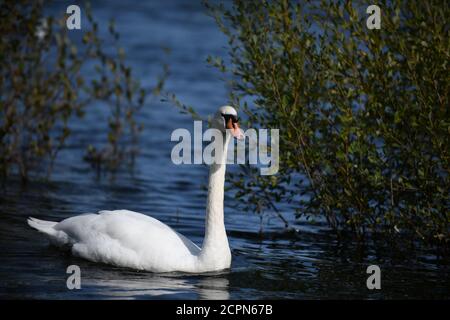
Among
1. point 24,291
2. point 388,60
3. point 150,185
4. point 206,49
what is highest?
point 206,49

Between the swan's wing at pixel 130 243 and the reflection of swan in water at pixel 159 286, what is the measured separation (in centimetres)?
17

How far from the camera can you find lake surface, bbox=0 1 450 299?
9344 mm

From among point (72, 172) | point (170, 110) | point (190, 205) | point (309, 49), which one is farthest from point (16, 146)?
point (170, 110)

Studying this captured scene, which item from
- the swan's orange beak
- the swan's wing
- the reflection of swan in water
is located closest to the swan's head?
the swan's orange beak

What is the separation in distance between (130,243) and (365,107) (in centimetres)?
318

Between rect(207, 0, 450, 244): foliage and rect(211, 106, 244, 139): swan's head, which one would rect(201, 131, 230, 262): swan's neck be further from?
rect(207, 0, 450, 244): foliage

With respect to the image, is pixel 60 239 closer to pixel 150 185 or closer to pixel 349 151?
pixel 349 151

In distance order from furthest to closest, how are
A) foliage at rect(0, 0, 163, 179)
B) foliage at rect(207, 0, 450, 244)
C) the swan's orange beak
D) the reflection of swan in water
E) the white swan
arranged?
foliage at rect(0, 0, 163, 179)
foliage at rect(207, 0, 450, 244)
the white swan
the swan's orange beak
the reflection of swan in water

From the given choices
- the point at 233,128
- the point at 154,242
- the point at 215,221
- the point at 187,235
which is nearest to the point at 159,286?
the point at 154,242

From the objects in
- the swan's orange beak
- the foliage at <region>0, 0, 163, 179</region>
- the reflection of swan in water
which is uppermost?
the foliage at <region>0, 0, 163, 179</region>

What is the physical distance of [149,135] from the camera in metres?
20.2

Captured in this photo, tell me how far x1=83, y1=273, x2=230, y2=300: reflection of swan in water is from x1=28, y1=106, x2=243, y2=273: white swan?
159 millimetres

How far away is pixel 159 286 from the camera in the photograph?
9328mm

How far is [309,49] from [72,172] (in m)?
6.37
